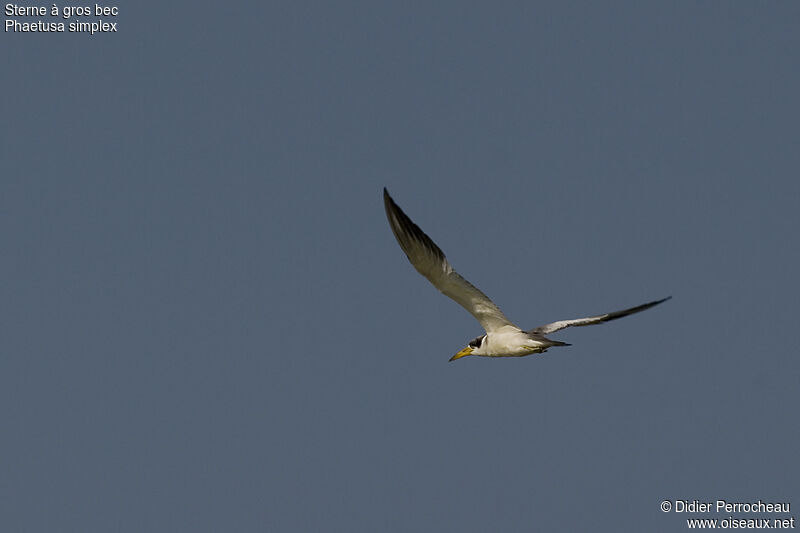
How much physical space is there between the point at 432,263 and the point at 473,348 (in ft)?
15.0

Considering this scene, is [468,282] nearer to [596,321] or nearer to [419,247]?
[419,247]

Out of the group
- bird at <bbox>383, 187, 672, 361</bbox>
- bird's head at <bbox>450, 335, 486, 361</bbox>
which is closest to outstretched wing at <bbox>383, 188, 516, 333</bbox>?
bird at <bbox>383, 187, 672, 361</bbox>

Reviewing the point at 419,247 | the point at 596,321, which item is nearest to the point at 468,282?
the point at 419,247

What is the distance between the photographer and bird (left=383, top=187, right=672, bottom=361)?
23.6m

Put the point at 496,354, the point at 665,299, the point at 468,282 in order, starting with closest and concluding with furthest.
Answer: the point at 665,299 → the point at 468,282 → the point at 496,354

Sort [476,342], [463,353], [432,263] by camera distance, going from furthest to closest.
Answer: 1. [463,353]
2. [476,342]
3. [432,263]

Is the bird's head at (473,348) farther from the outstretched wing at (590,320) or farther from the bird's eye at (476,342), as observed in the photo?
the outstretched wing at (590,320)

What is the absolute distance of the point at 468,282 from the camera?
81.0ft

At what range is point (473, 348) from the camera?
27891 millimetres

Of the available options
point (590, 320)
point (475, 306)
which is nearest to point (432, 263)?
point (475, 306)

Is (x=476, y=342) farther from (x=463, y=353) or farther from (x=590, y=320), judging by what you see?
(x=590, y=320)

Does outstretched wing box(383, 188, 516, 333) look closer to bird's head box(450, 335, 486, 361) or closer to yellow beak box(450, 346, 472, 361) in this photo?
bird's head box(450, 335, 486, 361)

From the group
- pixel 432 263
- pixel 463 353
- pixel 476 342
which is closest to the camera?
pixel 432 263

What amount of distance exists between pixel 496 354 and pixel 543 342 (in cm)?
209
